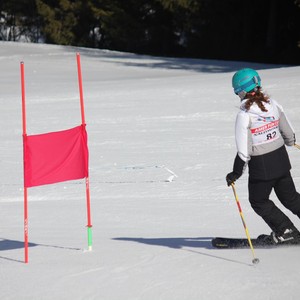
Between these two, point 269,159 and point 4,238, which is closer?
point 269,159

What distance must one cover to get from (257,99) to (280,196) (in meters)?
0.88

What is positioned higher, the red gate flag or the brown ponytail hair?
the brown ponytail hair

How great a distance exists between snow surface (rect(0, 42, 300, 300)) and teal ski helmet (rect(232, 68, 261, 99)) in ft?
4.42

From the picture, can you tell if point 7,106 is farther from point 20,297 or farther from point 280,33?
point 280,33

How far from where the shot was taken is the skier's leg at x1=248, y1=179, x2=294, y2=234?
23.7ft

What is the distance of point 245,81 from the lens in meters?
7.07

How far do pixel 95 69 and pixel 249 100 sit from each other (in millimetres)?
22017

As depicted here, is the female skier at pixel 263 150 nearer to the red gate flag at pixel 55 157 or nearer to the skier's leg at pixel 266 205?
the skier's leg at pixel 266 205

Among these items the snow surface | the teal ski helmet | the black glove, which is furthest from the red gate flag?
the teal ski helmet

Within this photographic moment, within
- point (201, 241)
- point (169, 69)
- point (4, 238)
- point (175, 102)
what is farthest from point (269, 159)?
point (169, 69)

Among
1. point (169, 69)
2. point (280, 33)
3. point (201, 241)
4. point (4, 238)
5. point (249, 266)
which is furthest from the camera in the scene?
point (280, 33)

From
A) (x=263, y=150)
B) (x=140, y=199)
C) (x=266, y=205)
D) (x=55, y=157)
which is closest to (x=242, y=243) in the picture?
(x=266, y=205)

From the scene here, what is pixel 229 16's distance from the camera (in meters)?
41.8

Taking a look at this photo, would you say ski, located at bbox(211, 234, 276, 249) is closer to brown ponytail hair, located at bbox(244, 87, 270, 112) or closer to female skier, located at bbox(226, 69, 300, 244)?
female skier, located at bbox(226, 69, 300, 244)
